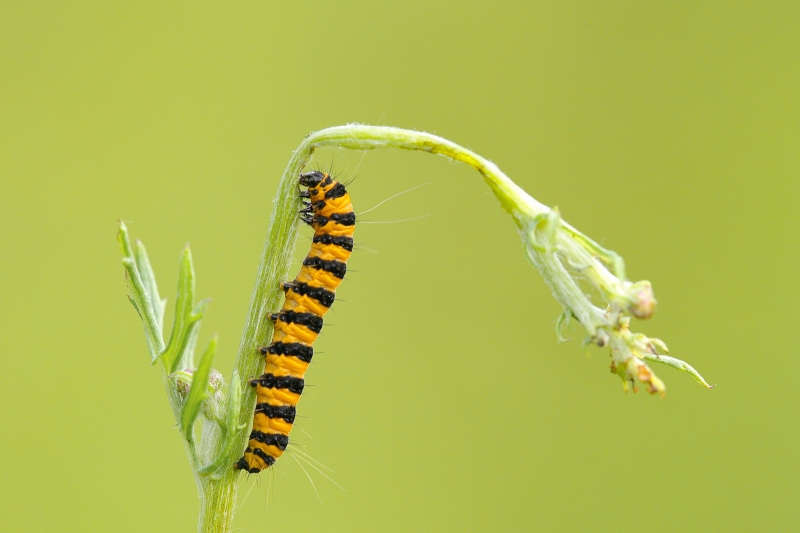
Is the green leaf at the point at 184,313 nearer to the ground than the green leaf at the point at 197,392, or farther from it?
farther from it

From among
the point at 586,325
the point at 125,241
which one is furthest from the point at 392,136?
the point at 125,241

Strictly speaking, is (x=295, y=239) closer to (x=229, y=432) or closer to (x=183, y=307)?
(x=183, y=307)

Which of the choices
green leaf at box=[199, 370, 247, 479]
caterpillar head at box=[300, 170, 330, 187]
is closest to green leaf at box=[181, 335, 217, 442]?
green leaf at box=[199, 370, 247, 479]

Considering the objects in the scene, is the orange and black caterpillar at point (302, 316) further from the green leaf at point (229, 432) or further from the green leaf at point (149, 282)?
the green leaf at point (229, 432)

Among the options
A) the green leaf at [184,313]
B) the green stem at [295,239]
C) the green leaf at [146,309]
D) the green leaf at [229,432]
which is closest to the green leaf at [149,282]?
the green leaf at [146,309]

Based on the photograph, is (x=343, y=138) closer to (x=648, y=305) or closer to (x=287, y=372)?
(x=648, y=305)

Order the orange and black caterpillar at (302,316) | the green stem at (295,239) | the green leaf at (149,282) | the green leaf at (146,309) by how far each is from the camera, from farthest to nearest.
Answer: the orange and black caterpillar at (302,316)
the green leaf at (149,282)
the green leaf at (146,309)
the green stem at (295,239)
